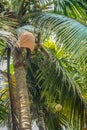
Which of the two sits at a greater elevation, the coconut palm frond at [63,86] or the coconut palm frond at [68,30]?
the coconut palm frond at [68,30]

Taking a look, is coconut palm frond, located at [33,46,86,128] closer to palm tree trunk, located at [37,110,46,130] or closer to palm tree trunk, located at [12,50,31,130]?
palm tree trunk, located at [12,50,31,130]

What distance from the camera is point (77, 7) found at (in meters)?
7.21

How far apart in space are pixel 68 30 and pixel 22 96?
1.27 meters

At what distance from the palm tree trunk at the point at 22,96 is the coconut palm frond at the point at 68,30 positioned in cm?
70

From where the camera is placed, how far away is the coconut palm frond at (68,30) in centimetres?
523

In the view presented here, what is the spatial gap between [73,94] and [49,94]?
526mm

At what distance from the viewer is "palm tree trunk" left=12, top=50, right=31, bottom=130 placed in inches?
230

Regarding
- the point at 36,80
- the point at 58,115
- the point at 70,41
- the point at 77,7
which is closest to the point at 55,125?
the point at 58,115

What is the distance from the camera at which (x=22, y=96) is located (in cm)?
606

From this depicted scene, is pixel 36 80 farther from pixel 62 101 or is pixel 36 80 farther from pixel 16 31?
pixel 16 31

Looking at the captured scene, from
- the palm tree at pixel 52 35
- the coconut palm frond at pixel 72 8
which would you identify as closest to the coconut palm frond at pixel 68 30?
the palm tree at pixel 52 35

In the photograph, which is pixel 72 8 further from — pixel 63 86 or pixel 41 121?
pixel 41 121

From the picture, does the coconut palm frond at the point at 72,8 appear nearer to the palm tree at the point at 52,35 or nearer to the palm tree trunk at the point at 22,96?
the palm tree at the point at 52,35

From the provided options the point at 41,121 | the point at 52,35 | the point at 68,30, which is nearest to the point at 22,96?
the point at 52,35
